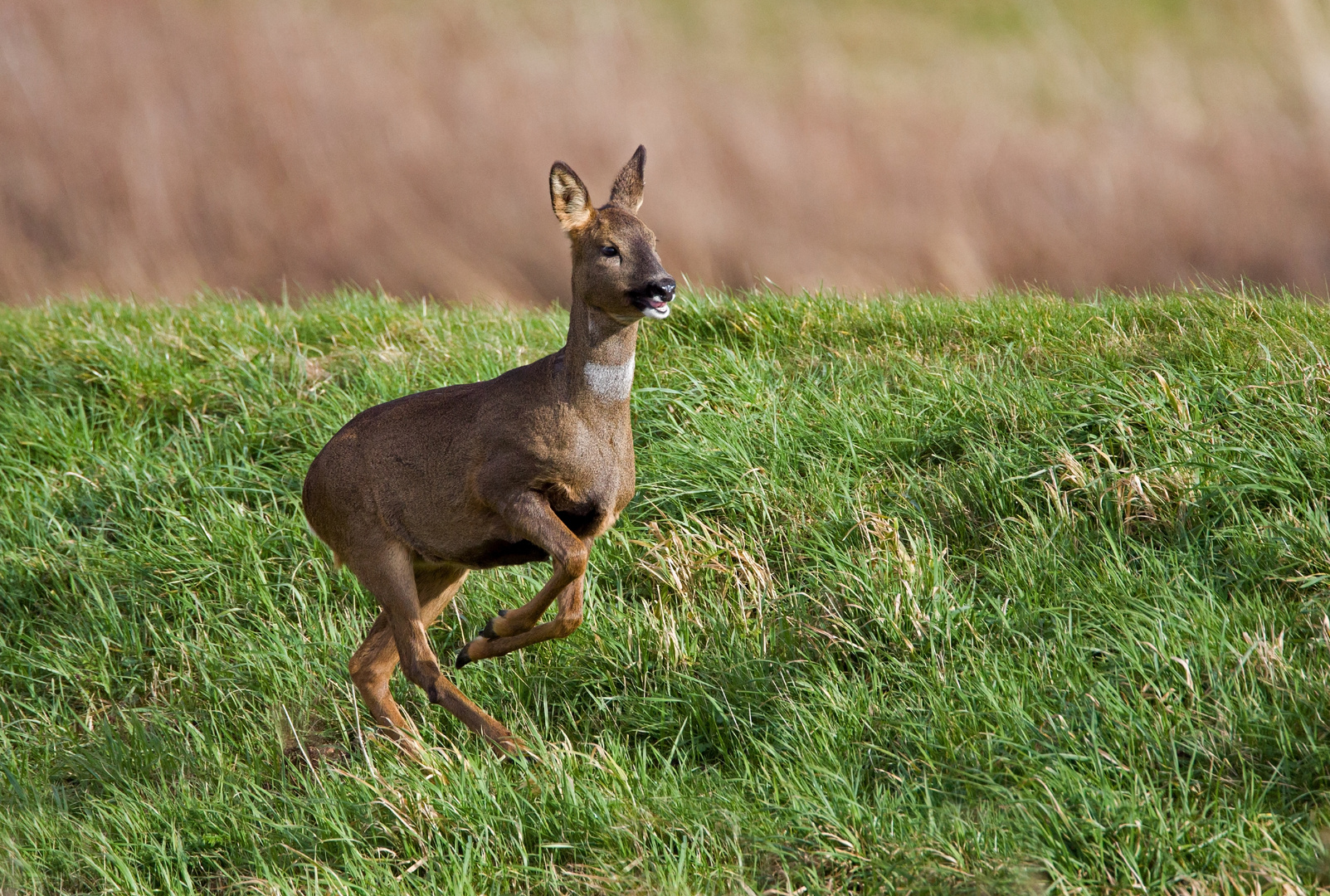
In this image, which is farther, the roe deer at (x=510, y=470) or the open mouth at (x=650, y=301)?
the roe deer at (x=510, y=470)

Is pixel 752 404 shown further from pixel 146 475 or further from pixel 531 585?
pixel 146 475

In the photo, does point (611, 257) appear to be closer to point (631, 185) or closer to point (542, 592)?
point (631, 185)

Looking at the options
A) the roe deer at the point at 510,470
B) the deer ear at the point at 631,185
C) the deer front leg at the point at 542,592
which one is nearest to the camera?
the deer front leg at the point at 542,592

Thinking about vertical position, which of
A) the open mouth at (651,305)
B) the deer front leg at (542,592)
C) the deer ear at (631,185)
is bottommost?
the deer front leg at (542,592)

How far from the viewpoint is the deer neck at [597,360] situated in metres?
4.47

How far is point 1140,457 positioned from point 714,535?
1.82m

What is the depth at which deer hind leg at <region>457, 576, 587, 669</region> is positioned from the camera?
14.5 feet

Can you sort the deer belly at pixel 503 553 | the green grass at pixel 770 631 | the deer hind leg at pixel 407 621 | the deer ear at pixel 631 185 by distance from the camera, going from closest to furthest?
the green grass at pixel 770 631
the deer belly at pixel 503 553
the deer hind leg at pixel 407 621
the deer ear at pixel 631 185

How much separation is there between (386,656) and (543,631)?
92cm

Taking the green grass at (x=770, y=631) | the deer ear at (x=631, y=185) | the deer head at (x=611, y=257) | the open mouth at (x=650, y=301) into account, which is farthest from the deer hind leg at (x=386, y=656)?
the deer ear at (x=631, y=185)

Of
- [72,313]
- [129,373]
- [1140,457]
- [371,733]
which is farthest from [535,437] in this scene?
[72,313]

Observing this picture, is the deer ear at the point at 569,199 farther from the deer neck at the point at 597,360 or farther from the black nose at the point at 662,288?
the black nose at the point at 662,288

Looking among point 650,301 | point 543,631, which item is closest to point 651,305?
point 650,301

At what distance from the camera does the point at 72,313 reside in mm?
8875
